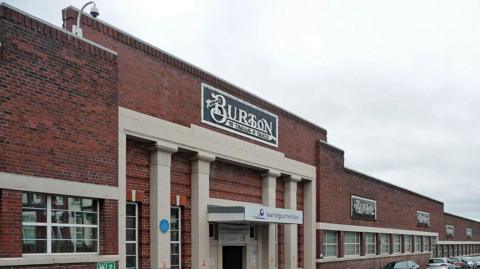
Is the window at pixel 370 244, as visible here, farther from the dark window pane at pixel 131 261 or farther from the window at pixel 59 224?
the window at pixel 59 224

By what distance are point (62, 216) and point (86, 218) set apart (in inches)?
31.1

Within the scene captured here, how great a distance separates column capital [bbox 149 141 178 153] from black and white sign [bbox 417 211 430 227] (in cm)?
3588

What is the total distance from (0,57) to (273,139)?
1354cm

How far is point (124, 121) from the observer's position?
1549cm

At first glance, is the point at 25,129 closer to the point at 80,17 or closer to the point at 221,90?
the point at 80,17

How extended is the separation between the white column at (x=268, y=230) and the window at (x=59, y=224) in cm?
1004

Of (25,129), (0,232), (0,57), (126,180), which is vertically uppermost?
(0,57)

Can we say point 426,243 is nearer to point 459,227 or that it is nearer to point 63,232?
point 459,227

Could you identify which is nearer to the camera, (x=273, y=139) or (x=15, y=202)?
(x=15, y=202)

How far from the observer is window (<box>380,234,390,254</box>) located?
1515 inches

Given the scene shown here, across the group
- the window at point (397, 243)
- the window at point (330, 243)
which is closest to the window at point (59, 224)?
the window at point (330, 243)

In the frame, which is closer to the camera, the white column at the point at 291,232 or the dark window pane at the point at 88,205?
the dark window pane at the point at 88,205

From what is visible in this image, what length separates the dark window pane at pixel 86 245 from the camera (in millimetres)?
13859

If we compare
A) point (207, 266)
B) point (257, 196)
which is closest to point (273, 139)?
point (257, 196)
